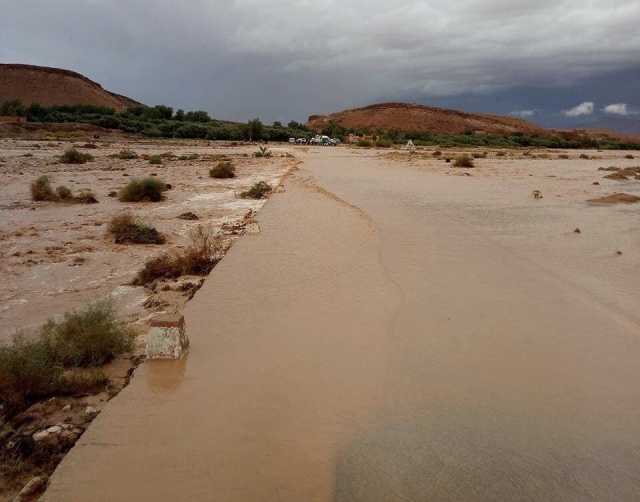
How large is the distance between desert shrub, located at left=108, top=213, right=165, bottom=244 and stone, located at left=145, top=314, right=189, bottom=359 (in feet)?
16.2

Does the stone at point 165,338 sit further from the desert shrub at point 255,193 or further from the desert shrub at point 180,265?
the desert shrub at point 255,193

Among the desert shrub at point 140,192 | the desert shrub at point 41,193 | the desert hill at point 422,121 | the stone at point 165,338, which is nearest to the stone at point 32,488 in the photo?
the stone at point 165,338

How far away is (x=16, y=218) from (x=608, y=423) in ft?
38.4

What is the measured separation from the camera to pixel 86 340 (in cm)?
469

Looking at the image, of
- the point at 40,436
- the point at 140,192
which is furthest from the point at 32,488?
the point at 140,192

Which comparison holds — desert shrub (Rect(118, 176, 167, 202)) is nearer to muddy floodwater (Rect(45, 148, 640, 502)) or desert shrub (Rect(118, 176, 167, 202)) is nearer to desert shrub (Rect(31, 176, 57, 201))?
desert shrub (Rect(31, 176, 57, 201))

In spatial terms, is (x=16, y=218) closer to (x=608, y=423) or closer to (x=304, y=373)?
(x=304, y=373)

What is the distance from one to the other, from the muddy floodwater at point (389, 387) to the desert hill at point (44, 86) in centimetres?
9497

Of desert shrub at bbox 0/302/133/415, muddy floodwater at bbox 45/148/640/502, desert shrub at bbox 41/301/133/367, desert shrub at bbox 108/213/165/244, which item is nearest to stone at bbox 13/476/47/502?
muddy floodwater at bbox 45/148/640/502

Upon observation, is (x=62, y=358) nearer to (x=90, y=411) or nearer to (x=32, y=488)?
(x=90, y=411)

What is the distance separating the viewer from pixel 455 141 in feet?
204

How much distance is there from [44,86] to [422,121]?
64.4 m

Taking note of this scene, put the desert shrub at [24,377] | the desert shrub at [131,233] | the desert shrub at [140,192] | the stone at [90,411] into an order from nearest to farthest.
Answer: the stone at [90,411] < the desert shrub at [24,377] < the desert shrub at [131,233] < the desert shrub at [140,192]

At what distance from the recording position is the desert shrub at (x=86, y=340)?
460 centimetres
